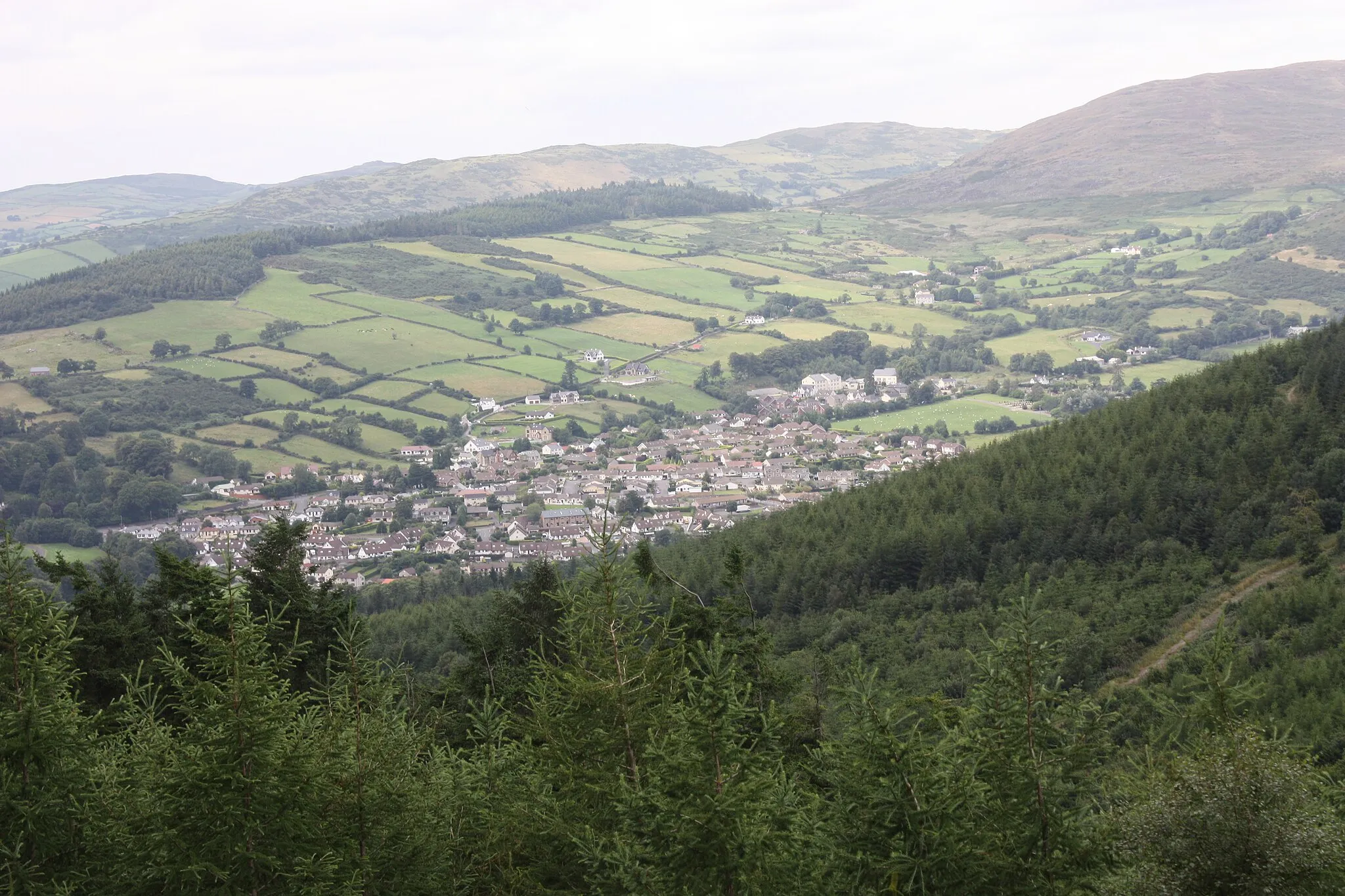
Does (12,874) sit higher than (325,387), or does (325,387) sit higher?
(12,874)

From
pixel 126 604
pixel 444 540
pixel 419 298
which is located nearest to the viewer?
pixel 126 604

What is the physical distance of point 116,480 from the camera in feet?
302

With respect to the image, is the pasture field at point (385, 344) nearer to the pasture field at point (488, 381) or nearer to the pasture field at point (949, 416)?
the pasture field at point (488, 381)

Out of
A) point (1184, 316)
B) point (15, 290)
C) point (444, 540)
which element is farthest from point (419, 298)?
point (1184, 316)

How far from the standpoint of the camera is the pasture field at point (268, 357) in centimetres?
11706

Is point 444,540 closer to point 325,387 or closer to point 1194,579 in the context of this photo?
point 325,387

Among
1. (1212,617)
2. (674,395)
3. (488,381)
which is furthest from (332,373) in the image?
(1212,617)

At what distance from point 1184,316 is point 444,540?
9940 cm

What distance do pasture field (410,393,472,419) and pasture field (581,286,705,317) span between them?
137 ft

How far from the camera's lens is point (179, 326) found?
12912cm

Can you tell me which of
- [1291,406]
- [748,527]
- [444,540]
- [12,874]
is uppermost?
[12,874]

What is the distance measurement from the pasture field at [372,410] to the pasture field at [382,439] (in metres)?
2.46

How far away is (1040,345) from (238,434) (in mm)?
89997

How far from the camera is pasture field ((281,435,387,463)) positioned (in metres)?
98.6
